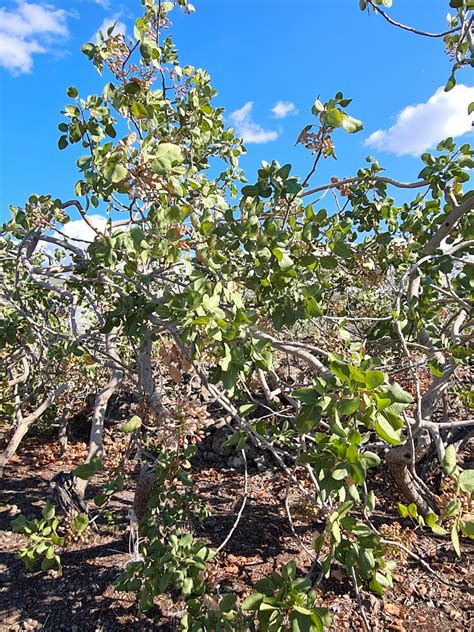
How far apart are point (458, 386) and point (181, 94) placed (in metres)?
3.51

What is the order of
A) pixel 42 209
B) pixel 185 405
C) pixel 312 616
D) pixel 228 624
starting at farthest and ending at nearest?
pixel 42 209 → pixel 185 405 → pixel 228 624 → pixel 312 616

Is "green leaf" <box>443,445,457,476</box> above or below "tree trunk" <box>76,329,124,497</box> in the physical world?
below

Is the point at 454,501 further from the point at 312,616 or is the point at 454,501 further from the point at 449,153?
the point at 449,153

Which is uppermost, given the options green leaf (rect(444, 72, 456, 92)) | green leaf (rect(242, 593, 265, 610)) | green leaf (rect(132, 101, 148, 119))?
green leaf (rect(444, 72, 456, 92))

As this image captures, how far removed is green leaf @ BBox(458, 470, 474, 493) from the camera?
1.25 m

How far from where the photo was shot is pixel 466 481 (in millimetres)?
1264

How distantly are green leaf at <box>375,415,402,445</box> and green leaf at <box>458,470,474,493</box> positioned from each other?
36 centimetres

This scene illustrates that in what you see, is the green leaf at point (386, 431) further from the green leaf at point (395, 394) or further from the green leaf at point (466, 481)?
the green leaf at point (466, 481)

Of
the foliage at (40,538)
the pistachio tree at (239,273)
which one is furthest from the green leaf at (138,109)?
the foliage at (40,538)

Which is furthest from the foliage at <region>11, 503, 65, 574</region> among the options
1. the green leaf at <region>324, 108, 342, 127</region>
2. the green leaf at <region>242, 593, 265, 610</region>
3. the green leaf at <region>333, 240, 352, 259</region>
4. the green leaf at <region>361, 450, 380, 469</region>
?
the green leaf at <region>324, 108, 342, 127</region>

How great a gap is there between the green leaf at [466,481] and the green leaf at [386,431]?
0.36 meters

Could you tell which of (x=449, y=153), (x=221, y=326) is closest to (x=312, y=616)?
(x=221, y=326)

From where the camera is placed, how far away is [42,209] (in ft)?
7.86

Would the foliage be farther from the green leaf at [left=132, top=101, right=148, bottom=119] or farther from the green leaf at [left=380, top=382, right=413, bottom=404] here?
the green leaf at [left=132, top=101, right=148, bottom=119]
